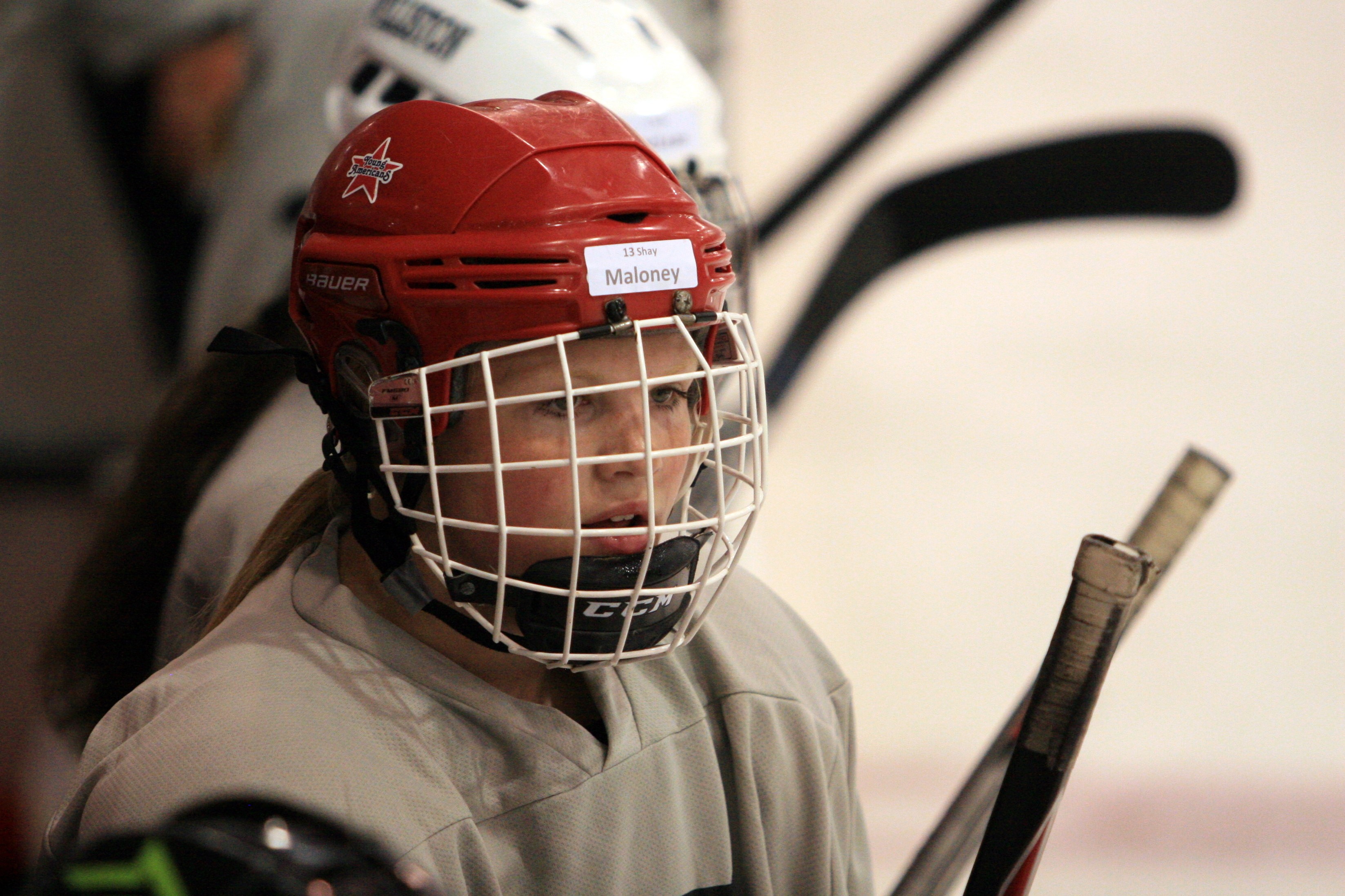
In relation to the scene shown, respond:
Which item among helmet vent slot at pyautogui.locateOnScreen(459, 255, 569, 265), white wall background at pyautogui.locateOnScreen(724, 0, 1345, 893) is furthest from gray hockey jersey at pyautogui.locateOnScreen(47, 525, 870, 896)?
white wall background at pyautogui.locateOnScreen(724, 0, 1345, 893)

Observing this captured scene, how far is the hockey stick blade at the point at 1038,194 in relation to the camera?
280 cm

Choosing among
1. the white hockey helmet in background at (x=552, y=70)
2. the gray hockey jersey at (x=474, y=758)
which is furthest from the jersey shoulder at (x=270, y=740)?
the white hockey helmet in background at (x=552, y=70)

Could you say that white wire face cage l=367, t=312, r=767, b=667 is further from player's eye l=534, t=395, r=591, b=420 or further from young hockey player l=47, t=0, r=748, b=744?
young hockey player l=47, t=0, r=748, b=744

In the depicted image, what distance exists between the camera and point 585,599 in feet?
2.21

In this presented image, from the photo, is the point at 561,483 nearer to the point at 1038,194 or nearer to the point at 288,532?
the point at 288,532

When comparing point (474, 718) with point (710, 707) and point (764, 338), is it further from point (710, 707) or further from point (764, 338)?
point (764, 338)

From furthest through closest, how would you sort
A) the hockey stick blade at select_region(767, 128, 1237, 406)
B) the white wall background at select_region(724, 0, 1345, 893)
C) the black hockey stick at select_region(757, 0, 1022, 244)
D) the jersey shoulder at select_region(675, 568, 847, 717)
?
the black hockey stick at select_region(757, 0, 1022, 244), the hockey stick blade at select_region(767, 128, 1237, 406), the white wall background at select_region(724, 0, 1345, 893), the jersey shoulder at select_region(675, 568, 847, 717)

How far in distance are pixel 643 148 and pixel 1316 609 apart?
5.93ft

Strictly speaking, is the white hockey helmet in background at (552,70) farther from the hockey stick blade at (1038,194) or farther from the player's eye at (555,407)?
the hockey stick blade at (1038,194)

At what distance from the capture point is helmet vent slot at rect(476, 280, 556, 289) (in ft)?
2.11

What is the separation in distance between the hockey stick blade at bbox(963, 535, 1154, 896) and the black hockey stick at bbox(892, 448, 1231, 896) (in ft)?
0.38

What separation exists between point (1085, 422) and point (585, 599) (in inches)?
78.8

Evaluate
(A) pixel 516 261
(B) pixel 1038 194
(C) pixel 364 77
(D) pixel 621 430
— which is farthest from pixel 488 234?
(B) pixel 1038 194

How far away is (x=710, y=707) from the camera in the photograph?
81 centimetres
